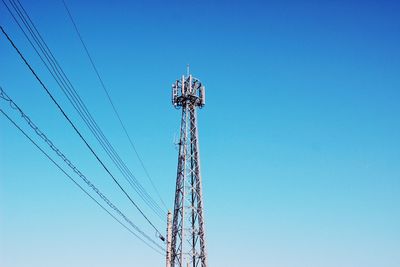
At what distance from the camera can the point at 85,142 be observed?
13.8m

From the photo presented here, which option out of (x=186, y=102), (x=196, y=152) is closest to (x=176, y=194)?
(x=196, y=152)

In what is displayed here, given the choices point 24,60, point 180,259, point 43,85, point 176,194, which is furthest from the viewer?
point 176,194

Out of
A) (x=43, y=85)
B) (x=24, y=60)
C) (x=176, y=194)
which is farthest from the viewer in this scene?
(x=176, y=194)

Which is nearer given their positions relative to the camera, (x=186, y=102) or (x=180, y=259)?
(x=180, y=259)

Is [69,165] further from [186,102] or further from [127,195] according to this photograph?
[186,102]

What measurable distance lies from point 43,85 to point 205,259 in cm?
1994

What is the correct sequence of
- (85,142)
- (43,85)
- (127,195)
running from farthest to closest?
(127,195)
(85,142)
(43,85)

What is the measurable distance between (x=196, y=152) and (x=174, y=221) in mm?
5304

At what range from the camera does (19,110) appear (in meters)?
10.5

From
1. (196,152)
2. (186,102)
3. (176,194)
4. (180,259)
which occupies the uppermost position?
(186,102)

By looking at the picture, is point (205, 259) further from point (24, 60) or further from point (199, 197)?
point (24, 60)

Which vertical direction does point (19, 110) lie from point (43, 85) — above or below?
below

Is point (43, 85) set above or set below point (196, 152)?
below

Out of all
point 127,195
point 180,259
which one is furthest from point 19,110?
point 180,259
